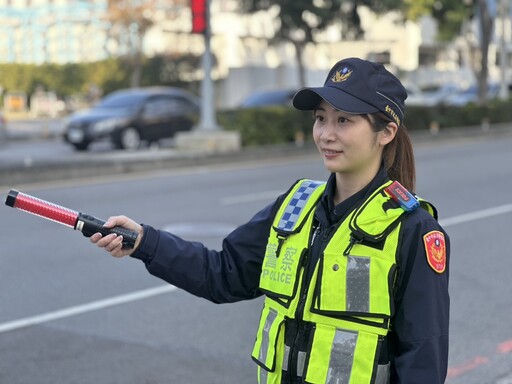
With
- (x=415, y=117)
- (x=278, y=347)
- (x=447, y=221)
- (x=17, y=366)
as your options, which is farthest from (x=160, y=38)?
(x=278, y=347)

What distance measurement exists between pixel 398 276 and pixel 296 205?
0.37 m

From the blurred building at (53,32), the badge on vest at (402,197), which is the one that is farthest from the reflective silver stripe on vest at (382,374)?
the blurred building at (53,32)

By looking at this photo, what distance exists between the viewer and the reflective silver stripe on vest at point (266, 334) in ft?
7.23

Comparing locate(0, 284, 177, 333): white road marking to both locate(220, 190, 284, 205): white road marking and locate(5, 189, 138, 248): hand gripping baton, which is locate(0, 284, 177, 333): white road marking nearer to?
locate(5, 189, 138, 248): hand gripping baton

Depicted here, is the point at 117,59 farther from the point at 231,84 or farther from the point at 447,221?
the point at 447,221

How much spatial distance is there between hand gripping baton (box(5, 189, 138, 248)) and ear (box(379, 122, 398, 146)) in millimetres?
784

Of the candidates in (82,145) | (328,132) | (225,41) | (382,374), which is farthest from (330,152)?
(225,41)

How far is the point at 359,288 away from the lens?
2.03m

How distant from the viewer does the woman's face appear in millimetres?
2184

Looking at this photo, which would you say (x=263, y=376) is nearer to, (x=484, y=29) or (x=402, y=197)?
(x=402, y=197)

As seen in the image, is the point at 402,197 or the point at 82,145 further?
the point at 82,145

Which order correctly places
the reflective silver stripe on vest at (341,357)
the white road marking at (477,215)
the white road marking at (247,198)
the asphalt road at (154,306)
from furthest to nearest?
1. the white road marking at (247,198)
2. the white road marking at (477,215)
3. the asphalt road at (154,306)
4. the reflective silver stripe on vest at (341,357)

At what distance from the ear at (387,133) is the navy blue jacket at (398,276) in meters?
0.09

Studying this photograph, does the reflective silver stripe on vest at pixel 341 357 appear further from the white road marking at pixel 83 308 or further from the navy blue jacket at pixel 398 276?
the white road marking at pixel 83 308
